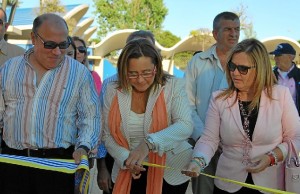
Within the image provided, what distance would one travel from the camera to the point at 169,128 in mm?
3012

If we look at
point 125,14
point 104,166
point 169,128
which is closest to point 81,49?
point 104,166

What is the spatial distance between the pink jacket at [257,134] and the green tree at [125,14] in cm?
4766

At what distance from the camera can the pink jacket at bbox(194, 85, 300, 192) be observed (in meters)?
3.02

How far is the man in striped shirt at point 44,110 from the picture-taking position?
289cm

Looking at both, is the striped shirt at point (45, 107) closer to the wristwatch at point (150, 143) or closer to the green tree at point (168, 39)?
the wristwatch at point (150, 143)

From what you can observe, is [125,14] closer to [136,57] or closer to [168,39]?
[168,39]

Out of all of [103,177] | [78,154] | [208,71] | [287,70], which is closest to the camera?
[78,154]

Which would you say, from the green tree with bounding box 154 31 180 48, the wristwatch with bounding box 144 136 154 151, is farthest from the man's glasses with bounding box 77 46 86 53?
the green tree with bounding box 154 31 180 48

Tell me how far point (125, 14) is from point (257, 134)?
4938 cm

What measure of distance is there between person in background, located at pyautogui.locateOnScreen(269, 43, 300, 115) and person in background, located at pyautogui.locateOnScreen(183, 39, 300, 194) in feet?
15.2

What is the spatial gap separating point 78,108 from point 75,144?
252 millimetres

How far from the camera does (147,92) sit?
10.4ft

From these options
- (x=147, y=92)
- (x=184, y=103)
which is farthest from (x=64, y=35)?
(x=184, y=103)

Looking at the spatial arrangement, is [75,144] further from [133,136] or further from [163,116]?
[163,116]
